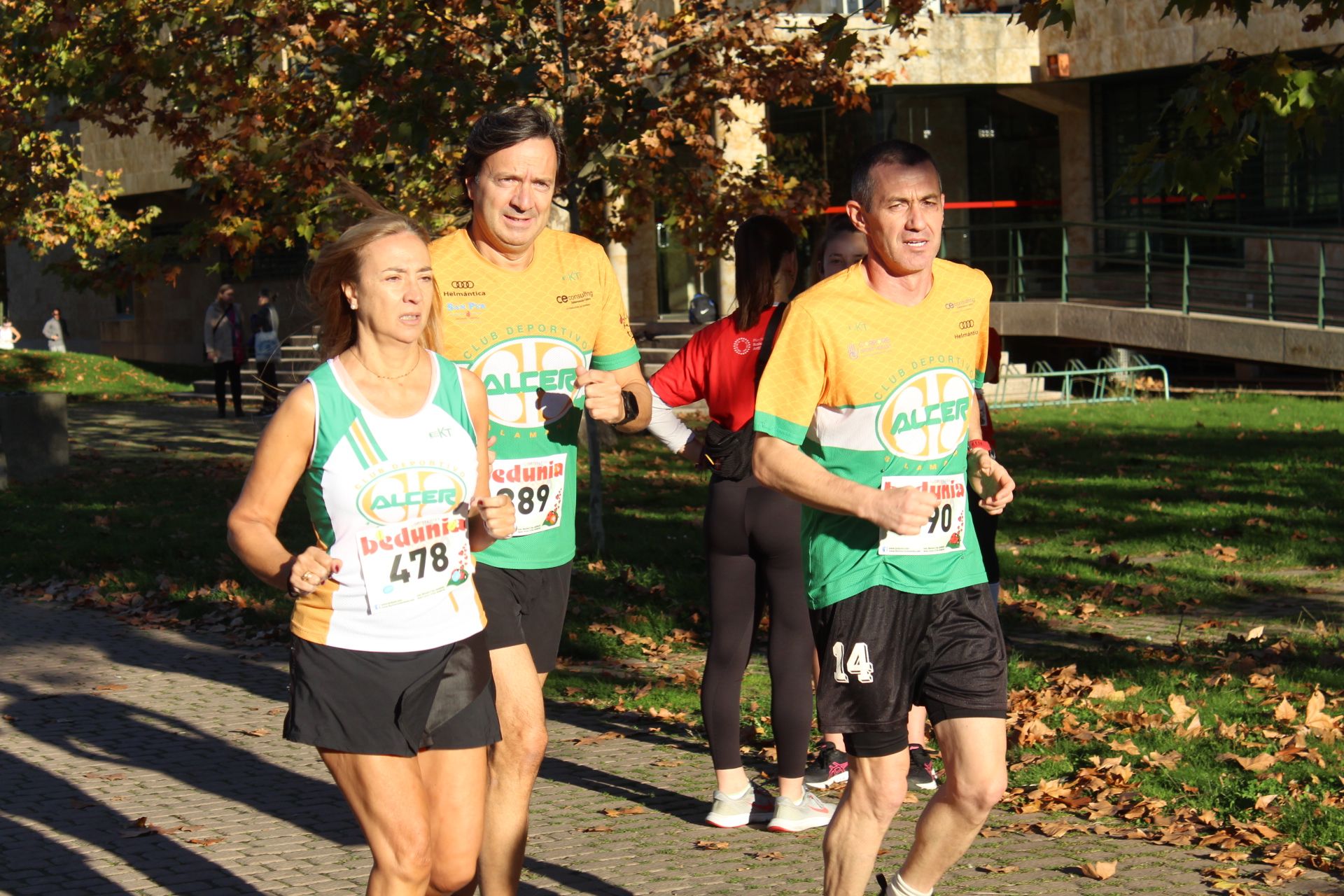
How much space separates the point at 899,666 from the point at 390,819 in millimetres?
1354

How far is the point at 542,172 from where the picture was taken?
472 cm

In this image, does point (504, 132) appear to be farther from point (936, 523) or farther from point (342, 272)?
point (936, 523)

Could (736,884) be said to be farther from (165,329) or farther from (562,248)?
(165,329)

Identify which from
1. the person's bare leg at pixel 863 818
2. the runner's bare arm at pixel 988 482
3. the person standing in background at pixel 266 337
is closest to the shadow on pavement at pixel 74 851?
the person's bare leg at pixel 863 818

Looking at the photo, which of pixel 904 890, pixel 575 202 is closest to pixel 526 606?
pixel 904 890

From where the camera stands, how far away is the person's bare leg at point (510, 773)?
181 inches

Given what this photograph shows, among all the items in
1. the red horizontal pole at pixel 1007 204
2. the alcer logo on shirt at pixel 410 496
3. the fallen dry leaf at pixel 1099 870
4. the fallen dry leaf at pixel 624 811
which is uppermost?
the red horizontal pole at pixel 1007 204

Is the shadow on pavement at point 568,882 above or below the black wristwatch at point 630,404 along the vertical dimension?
below

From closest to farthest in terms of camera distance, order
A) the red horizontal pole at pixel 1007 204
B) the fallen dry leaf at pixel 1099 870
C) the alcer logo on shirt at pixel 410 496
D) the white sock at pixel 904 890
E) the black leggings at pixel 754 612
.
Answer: the alcer logo on shirt at pixel 410 496 < the white sock at pixel 904 890 < the fallen dry leaf at pixel 1099 870 < the black leggings at pixel 754 612 < the red horizontal pole at pixel 1007 204

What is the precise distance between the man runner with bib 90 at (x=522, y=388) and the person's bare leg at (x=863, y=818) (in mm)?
872

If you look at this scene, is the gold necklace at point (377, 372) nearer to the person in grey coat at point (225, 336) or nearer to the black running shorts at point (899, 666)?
the black running shorts at point (899, 666)

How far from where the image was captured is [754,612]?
6223mm

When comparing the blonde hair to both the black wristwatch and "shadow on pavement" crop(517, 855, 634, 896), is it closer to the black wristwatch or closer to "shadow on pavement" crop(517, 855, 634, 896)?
the black wristwatch

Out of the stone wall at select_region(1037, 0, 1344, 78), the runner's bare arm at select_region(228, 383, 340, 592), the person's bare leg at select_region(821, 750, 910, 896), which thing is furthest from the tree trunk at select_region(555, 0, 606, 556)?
the stone wall at select_region(1037, 0, 1344, 78)
